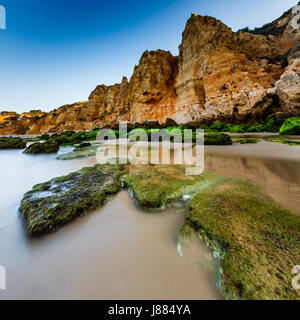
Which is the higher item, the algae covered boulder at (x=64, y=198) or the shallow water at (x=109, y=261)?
the algae covered boulder at (x=64, y=198)

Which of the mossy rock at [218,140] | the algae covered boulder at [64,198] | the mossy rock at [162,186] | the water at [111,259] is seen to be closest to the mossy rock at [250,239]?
the water at [111,259]

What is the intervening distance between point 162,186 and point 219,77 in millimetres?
15883

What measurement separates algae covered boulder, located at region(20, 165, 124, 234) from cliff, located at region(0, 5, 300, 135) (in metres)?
13.4

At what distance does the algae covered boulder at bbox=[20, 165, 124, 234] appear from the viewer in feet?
4.10

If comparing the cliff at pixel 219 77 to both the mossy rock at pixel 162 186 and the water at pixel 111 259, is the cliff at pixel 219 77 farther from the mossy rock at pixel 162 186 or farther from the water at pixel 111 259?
the water at pixel 111 259

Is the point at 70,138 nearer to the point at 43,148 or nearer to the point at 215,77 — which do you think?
the point at 43,148

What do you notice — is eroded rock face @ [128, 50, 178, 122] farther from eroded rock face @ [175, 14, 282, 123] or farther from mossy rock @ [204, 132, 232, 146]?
mossy rock @ [204, 132, 232, 146]

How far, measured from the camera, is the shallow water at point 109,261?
76cm

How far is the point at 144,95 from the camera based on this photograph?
20.4m

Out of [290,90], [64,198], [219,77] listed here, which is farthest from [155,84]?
[64,198]

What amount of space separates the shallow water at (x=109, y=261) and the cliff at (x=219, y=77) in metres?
13.4

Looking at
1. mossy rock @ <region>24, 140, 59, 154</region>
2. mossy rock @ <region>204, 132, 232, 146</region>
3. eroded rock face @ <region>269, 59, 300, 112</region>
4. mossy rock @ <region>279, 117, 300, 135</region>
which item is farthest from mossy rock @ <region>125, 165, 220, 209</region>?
eroded rock face @ <region>269, 59, 300, 112</region>

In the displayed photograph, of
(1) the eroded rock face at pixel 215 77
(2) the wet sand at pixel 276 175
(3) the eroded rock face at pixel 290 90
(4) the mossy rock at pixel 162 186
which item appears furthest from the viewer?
(1) the eroded rock face at pixel 215 77
